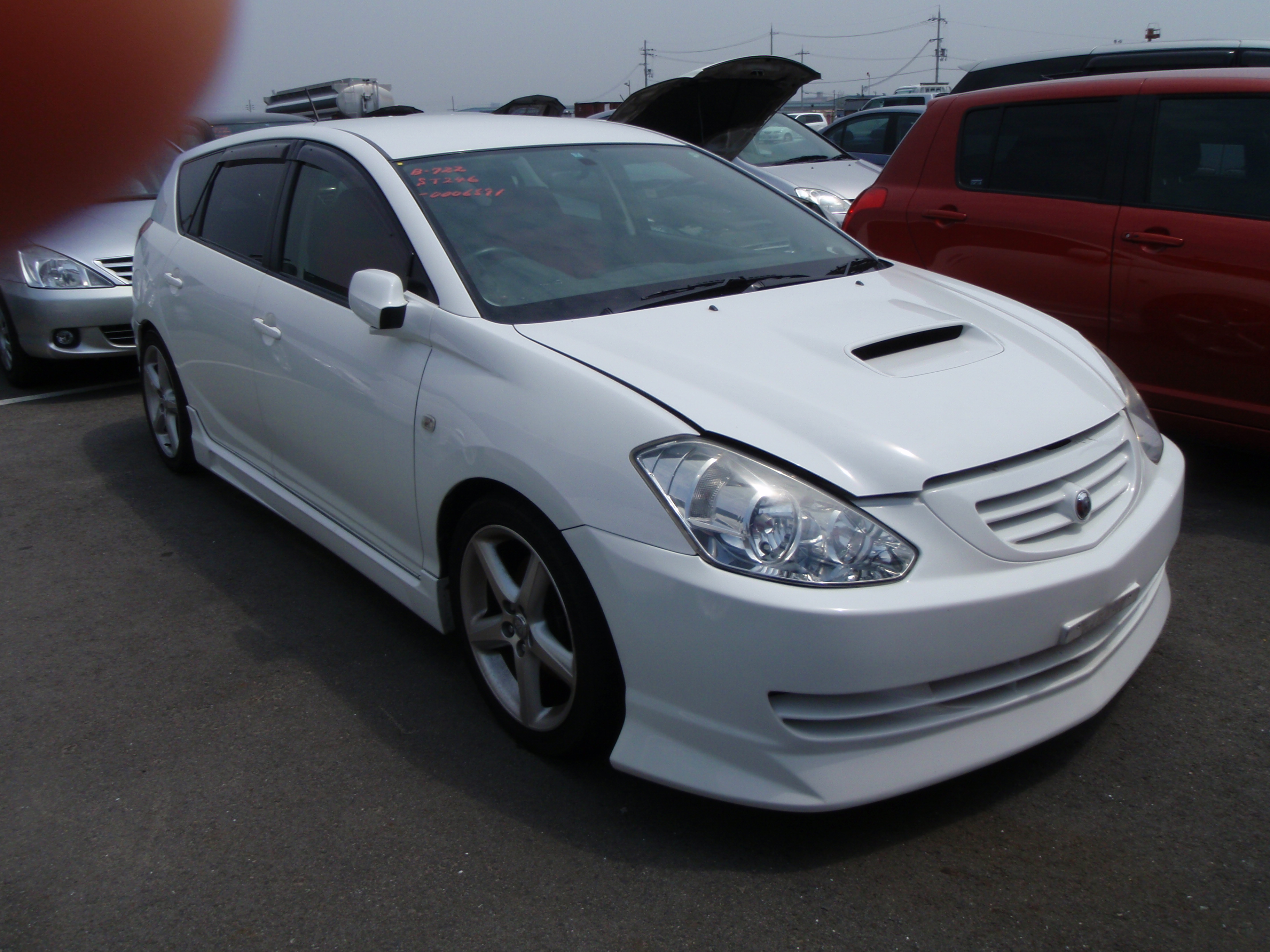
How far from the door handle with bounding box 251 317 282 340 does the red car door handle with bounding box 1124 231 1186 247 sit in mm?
3132

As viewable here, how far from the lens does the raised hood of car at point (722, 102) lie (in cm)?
654

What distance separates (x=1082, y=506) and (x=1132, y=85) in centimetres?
280

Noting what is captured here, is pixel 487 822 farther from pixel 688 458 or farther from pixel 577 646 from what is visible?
pixel 688 458

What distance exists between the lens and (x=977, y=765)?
7.25 feet

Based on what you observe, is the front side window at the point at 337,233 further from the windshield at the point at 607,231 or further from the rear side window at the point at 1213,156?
the rear side window at the point at 1213,156

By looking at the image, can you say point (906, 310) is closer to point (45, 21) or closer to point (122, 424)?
point (45, 21)

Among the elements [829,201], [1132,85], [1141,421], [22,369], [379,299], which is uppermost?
[1132,85]

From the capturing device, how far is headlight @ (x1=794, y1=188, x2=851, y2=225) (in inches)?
316

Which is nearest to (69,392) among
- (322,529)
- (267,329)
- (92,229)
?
(267,329)

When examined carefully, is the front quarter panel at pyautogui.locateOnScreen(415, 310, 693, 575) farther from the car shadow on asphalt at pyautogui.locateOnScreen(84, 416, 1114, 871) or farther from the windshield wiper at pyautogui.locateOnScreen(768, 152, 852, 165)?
the windshield wiper at pyautogui.locateOnScreen(768, 152, 852, 165)

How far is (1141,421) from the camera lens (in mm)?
2844

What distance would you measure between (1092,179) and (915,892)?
129 inches

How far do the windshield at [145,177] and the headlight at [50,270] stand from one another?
46mm

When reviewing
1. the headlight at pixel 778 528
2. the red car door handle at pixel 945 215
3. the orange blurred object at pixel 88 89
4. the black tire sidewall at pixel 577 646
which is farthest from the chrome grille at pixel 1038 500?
the red car door handle at pixel 945 215
